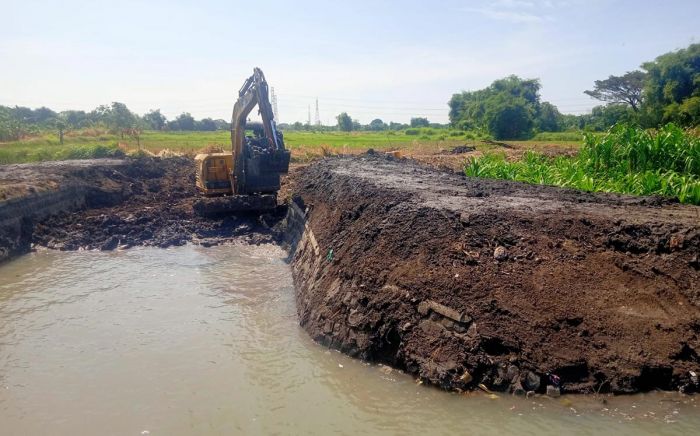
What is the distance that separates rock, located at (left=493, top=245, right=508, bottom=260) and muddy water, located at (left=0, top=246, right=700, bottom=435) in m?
1.80

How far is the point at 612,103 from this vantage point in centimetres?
5231

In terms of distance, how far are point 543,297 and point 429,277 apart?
1.33 meters

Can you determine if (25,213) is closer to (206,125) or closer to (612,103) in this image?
(612,103)

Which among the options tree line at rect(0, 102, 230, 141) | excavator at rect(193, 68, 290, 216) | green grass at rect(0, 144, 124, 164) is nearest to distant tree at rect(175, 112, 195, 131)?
tree line at rect(0, 102, 230, 141)

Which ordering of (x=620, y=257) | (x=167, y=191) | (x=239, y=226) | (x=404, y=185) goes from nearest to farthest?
1. (x=620, y=257)
2. (x=404, y=185)
3. (x=239, y=226)
4. (x=167, y=191)

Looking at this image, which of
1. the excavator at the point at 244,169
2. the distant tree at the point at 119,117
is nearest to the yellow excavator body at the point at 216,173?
the excavator at the point at 244,169

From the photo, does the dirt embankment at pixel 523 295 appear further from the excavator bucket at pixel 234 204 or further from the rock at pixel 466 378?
the excavator bucket at pixel 234 204

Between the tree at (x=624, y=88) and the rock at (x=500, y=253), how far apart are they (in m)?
50.0

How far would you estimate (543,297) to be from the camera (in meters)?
5.86

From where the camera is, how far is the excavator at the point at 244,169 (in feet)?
46.0

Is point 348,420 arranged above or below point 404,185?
below

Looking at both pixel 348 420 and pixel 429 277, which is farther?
pixel 429 277

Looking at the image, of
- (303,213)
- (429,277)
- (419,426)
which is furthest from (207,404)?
(303,213)

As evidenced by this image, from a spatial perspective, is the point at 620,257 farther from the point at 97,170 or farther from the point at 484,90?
the point at 484,90
